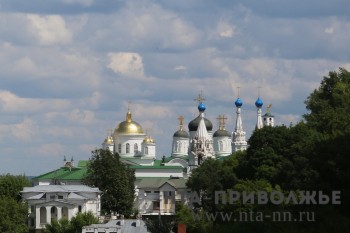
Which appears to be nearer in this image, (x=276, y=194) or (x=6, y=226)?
(x=276, y=194)

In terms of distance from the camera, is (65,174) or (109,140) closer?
(65,174)

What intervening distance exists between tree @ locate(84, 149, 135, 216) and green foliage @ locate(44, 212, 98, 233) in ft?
66.0

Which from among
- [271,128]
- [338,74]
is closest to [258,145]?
[271,128]

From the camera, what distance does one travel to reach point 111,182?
132m

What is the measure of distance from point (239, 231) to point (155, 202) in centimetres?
10666

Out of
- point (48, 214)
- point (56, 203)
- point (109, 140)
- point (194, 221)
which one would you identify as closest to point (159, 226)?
point (194, 221)

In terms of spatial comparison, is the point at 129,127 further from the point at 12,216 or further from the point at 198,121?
the point at 12,216

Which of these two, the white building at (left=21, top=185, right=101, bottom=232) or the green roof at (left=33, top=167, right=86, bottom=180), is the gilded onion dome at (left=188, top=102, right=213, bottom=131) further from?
the white building at (left=21, top=185, right=101, bottom=232)

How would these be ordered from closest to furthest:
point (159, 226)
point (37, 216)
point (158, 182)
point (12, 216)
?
point (159, 226) < point (12, 216) < point (37, 216) < point (158, 182)

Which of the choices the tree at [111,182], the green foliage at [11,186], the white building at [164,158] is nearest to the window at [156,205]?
the white building at [164,158]

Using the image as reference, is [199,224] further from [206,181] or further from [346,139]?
[206,181]

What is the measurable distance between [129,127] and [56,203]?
64.1 meters

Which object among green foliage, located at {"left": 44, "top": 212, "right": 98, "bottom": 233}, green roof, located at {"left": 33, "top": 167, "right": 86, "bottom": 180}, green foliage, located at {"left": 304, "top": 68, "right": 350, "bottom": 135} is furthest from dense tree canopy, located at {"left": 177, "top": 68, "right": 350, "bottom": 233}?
green roof, located at {"left": 33, "top": 167, "right": 86, "bottom": 180}

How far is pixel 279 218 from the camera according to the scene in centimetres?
6550
